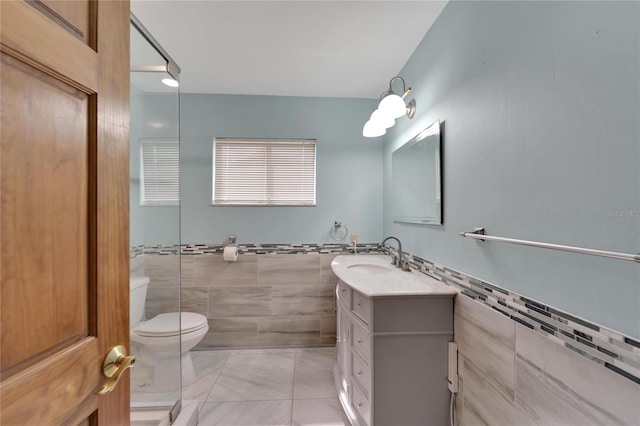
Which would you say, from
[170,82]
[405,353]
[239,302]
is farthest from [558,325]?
[239,302]

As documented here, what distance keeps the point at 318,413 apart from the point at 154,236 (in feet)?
5.29

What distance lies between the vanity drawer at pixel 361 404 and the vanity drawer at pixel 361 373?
1.7 inches

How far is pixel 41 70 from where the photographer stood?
0.50m

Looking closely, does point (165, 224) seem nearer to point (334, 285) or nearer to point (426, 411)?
point (334, 285)

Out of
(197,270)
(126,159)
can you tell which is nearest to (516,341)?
(126,159)

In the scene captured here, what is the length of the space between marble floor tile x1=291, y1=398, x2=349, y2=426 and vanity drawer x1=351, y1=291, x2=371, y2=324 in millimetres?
742

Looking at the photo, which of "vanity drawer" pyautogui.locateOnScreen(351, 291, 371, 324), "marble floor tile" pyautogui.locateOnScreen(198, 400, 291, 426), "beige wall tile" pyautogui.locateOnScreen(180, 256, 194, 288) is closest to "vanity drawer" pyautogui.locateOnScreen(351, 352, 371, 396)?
"vanity drawer" pyautogui.locateOnScreen(351, 291, 371, 324)

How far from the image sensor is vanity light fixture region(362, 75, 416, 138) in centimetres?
169

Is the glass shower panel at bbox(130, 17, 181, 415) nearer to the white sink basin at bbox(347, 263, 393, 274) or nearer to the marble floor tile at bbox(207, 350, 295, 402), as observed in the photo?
the marble floor tile at bbox(207, 350, 295, 402)

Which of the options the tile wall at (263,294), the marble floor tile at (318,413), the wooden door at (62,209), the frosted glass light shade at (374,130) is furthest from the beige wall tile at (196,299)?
the frosted glass light shade at (374,130)

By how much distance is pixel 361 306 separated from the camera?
4.67ft

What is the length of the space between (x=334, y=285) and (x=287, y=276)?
0.47 meters

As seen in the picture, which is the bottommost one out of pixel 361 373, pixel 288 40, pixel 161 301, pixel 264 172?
pixel 361 373

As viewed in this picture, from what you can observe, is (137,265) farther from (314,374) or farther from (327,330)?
(327,330)
